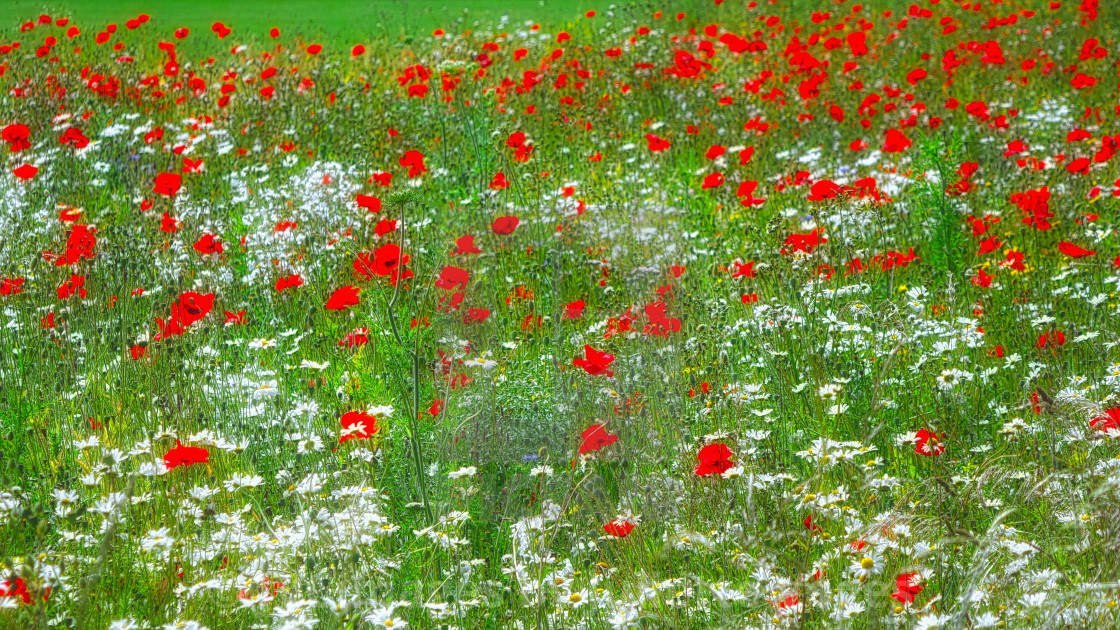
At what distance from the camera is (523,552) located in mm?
2723

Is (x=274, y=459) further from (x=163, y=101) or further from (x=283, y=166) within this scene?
(x=163, y=101)

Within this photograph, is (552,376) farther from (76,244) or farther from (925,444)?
(76,244)

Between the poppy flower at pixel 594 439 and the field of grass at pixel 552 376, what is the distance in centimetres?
1

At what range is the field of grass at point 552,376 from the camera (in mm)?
2340

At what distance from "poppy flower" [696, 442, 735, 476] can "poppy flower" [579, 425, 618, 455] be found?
384 millimetres

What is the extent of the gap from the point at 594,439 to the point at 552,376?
69cm

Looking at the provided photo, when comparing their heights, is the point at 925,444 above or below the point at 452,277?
below

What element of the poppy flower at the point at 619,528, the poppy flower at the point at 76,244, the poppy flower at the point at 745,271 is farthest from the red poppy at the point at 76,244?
the poppy flower at the point at 745,271

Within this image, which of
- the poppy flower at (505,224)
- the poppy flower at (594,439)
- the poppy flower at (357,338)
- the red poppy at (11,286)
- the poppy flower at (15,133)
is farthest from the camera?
the poppy flower at (15,133)

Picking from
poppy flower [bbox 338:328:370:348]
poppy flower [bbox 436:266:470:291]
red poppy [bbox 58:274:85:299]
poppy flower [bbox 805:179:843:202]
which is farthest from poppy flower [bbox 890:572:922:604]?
red poppy [bbox 58:274:85:299]

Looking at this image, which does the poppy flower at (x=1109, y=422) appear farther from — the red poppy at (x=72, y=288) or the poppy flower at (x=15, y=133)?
the poppy flower at (x=15, y=133)

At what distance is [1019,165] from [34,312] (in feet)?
20.6

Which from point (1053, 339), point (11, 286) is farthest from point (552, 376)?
point (11, 286)

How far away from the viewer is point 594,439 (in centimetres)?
300
